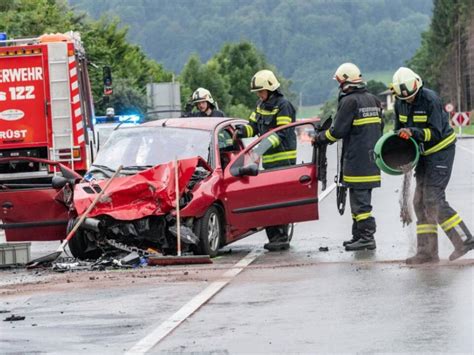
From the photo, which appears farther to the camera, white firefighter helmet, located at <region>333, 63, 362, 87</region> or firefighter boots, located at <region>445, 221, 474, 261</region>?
white firefighter helmet, located at <region>333, 63, 362, 87</region>

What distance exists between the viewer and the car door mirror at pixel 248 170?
13922mm

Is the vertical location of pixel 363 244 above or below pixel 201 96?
below

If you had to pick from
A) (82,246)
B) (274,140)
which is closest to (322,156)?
(274,140)

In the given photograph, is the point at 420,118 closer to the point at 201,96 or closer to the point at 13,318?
the point at 13,318

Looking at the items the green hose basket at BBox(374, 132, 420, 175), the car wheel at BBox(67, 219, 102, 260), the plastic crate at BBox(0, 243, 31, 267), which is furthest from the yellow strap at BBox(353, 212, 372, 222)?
the plastic crate at BBox(0, 243, 31, 267)

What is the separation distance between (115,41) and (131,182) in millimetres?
63509

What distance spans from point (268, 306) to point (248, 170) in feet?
14.0

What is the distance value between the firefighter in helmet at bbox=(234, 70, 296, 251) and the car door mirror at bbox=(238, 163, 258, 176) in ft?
2.01

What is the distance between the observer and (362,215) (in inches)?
548

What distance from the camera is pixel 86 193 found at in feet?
44.6

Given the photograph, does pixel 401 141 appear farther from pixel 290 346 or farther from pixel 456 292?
pixel 290 346

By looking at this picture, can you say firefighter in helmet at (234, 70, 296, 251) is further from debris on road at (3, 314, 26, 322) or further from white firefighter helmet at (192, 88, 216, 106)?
debris on road at (3, 314, 26, 322)

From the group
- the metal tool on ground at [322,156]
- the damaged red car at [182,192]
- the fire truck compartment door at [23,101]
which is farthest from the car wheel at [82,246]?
the fire truck compartment door at [23,101]

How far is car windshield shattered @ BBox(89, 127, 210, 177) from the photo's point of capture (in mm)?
14172
